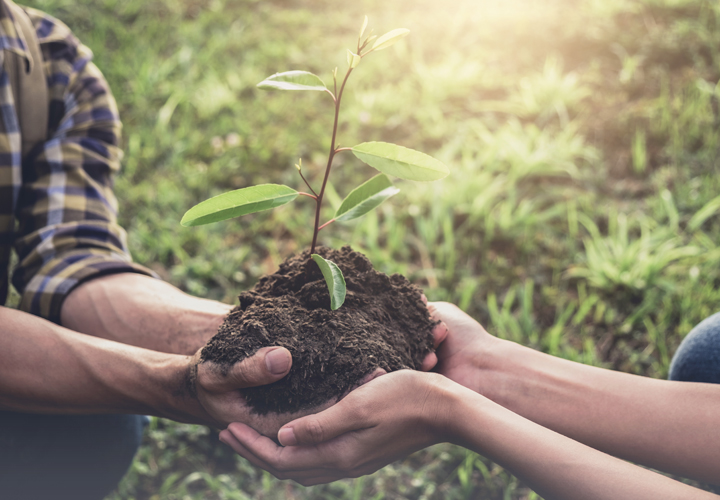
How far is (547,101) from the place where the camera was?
10.7ft

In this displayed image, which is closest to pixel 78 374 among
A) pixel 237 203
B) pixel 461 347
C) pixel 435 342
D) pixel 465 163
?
pixel 237 203

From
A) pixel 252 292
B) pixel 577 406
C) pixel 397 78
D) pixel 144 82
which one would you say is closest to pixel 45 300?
pixel 252 292

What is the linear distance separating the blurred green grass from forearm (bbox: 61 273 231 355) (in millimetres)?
658

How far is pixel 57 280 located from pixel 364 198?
0.88 m

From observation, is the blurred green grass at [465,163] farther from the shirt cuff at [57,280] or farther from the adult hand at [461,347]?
the shirt cuff at [57,280]

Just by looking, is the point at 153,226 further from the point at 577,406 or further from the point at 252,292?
the point at 577,406

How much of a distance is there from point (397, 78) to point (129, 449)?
9.54ft

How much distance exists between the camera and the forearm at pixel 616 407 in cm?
132

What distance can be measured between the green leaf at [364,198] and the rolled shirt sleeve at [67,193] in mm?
731

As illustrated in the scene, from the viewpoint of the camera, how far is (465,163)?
2.87m

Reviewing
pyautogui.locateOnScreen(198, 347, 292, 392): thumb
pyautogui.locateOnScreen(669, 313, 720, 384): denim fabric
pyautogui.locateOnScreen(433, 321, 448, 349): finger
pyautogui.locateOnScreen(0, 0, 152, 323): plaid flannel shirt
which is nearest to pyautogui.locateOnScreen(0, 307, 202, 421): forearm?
pyautogui.locateOnScreen(198, 347, 292, 392): thumb

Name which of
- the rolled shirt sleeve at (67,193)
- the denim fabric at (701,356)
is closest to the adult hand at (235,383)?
the rolled shirt sleeve at (67,193)

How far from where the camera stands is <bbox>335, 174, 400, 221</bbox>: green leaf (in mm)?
1221

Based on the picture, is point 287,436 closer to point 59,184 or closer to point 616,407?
point 616,407
